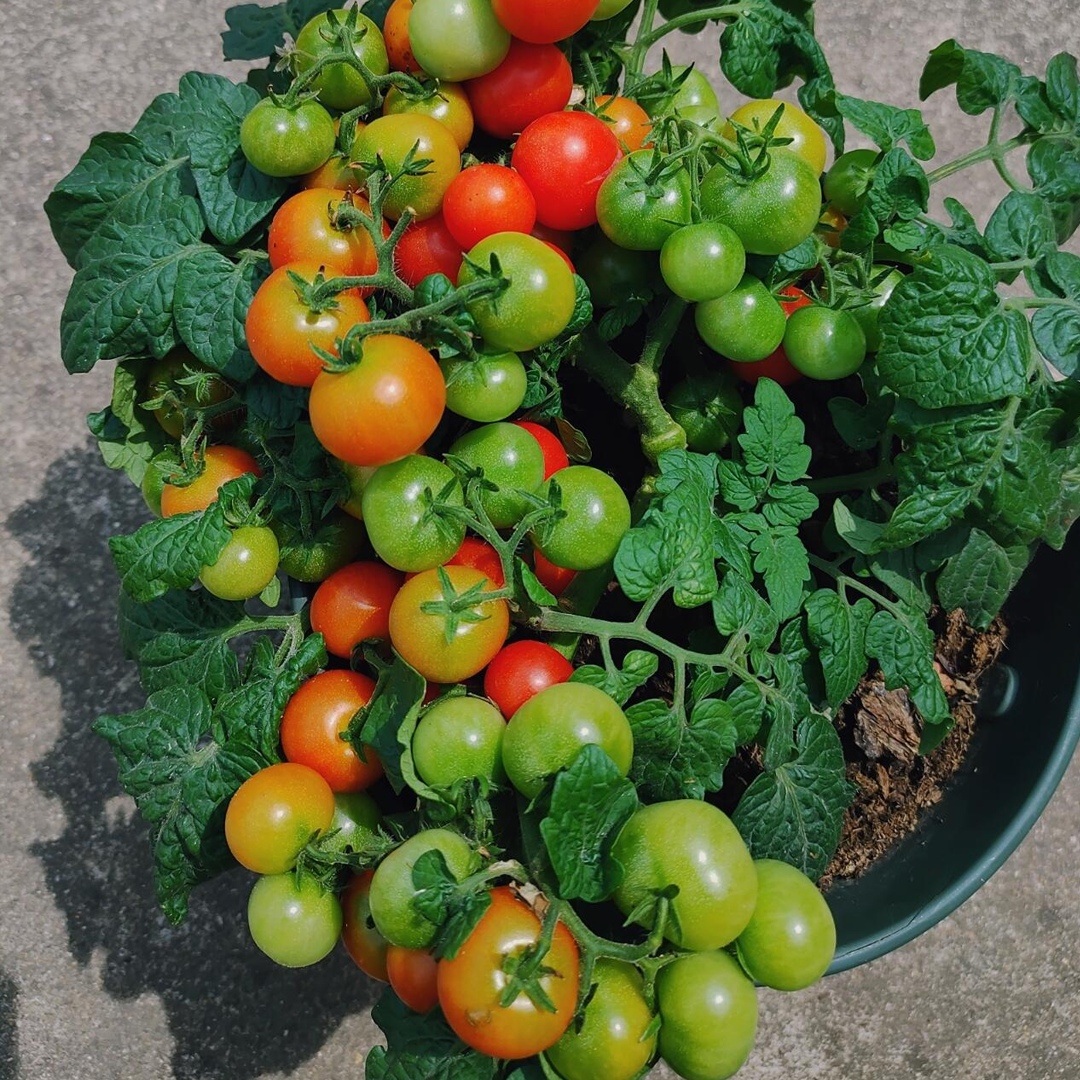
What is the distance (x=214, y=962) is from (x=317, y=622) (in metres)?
0.66

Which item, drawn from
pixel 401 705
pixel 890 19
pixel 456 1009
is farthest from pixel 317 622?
pixel 890 19

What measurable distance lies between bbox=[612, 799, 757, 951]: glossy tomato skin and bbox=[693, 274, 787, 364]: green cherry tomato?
346mm

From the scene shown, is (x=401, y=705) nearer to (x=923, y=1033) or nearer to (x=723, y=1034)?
(x=723, y=1034)

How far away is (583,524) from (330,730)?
24 centimetres

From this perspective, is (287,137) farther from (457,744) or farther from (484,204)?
(457,744)

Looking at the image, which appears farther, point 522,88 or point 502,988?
point 522,88

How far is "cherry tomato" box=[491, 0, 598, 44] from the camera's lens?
70 centimetres

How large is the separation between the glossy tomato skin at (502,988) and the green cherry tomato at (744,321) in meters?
0.44

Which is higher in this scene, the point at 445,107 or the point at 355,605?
the point at 445,107

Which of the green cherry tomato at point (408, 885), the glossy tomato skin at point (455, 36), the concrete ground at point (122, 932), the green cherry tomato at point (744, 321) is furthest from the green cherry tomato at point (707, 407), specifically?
the concrete ground at point (122, 932)

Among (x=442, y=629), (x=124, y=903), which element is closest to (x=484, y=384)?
(x=442, y=629)

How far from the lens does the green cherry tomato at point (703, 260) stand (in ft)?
2.28

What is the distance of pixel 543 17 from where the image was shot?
71cm

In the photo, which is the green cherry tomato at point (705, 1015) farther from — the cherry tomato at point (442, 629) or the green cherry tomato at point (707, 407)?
the green cherry tomato at point (707, 407)
